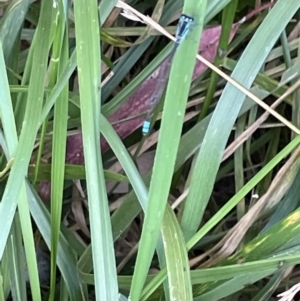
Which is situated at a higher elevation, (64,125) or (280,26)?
(280,26)

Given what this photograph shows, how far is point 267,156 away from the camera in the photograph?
71 centimetres

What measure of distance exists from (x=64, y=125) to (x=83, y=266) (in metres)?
0.18

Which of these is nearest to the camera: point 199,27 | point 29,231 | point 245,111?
point 199,27

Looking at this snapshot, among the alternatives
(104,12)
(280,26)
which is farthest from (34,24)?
(280,26)

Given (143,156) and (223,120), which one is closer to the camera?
(223,120)

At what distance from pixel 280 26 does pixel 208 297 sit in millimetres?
277

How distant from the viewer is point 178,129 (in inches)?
15.3

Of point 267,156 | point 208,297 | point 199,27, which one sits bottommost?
point 208,297

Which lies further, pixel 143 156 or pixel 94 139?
pixel 143 156

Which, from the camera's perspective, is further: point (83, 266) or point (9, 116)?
point (83, 266)

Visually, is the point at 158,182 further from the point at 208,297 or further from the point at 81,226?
the point at 81,226

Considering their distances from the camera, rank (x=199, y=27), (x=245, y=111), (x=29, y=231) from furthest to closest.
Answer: (x=245, y=111) → (x=29, y=231) → (x=199, y=27)

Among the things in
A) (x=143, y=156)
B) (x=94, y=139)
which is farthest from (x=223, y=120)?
(x=143, y=156)

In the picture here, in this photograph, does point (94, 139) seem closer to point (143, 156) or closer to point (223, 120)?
A: point (223, 120)
